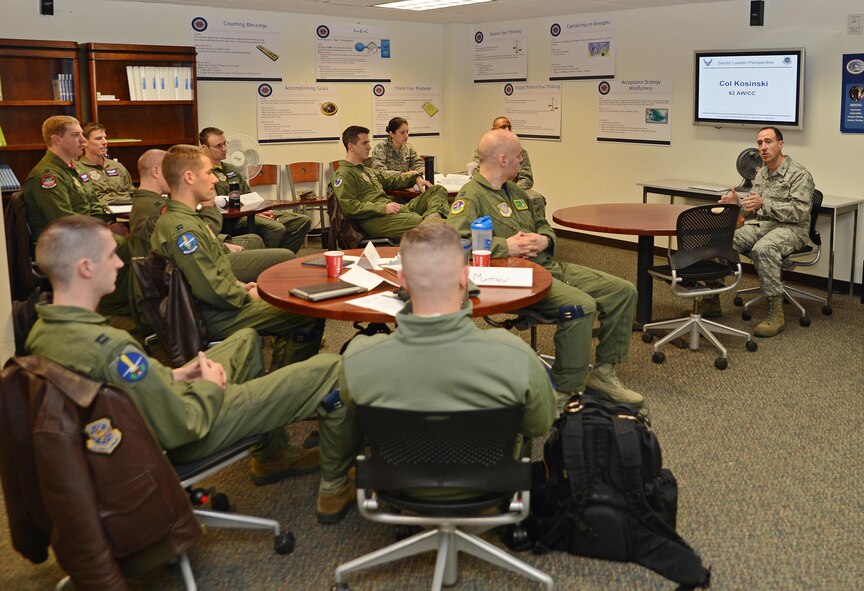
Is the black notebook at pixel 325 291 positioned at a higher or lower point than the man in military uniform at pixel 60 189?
lower

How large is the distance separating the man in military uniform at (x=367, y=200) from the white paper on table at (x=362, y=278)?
7.91 feet

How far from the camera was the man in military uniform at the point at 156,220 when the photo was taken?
4.75m

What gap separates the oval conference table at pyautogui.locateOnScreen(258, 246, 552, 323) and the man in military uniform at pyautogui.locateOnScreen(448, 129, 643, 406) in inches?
8.2

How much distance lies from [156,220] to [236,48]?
3997mm

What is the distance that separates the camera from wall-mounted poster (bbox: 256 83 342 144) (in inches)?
337

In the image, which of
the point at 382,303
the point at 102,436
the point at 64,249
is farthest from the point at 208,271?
the point at 102,436

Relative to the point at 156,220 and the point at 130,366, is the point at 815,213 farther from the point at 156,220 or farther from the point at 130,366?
the point at 130,366

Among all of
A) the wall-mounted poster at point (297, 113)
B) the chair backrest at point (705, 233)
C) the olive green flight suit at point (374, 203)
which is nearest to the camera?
the chair backrest at point (705, 233)

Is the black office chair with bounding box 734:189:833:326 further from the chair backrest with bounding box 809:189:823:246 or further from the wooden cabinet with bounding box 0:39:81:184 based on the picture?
the wooden cabinet with bounding box 0:39:81:184

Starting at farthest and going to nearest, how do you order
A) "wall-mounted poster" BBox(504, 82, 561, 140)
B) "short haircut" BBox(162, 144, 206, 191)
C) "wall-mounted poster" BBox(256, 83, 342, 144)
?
"wall-mounted poster" BBox(504, 82, 561, 140)
"wall-mounted poster" BBox(256, 83, 342, 144)
"short haircut" BBox(162, 144, 206, 191)

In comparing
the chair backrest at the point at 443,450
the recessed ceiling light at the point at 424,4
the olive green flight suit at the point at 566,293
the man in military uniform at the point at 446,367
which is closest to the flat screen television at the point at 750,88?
the recessed ceiling light at the point at 424,4

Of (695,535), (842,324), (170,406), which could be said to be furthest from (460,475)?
(842,324)

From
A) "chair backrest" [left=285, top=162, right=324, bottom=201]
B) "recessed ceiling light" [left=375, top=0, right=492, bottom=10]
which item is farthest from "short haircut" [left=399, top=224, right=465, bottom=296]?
"chair backrest" [left=285, top=162, right=324, bottom=201]

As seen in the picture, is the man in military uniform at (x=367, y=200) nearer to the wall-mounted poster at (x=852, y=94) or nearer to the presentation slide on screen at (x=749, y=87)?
the presentation slide on screen at (x=749, y=87)
